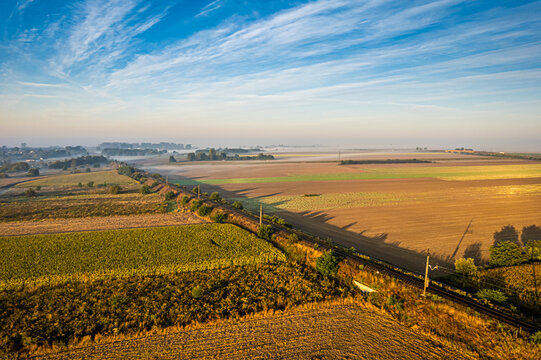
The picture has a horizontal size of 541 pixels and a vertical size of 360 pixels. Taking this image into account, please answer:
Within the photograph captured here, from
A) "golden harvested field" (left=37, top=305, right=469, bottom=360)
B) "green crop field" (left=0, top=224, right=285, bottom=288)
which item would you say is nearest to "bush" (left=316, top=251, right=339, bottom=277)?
"green crop field" (left=0, top=224, right=285, bottom=288)

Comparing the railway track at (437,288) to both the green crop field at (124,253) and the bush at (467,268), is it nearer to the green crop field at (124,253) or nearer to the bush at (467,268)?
the bush at (467,268)

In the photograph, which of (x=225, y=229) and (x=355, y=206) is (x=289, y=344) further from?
(x=355, y=206)

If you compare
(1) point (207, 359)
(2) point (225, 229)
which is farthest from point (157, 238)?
(1) point (207, 359)

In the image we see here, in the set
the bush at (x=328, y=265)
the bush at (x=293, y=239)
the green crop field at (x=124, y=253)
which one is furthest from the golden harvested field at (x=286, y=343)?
the bush at (x=293, y=239)

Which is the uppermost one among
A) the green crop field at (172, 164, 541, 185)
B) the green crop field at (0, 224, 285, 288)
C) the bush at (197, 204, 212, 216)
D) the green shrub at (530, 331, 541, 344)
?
the green crop field at (172, 164, 541, 185)

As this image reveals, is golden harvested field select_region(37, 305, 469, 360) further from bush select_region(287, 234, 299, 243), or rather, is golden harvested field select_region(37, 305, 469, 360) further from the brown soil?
the brown soil

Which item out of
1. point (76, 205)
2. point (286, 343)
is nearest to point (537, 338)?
point (286, 343)

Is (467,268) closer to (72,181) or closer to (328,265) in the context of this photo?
(328,265)
